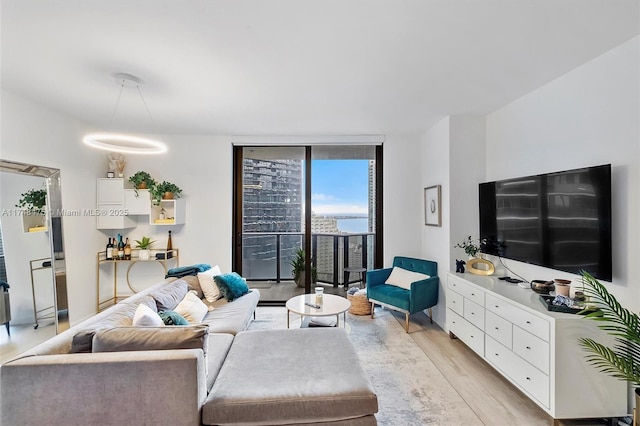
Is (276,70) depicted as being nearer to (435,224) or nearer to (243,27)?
(243,27)

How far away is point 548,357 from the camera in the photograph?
190 cm

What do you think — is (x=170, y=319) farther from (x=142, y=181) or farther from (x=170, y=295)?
(x=142, y=181)

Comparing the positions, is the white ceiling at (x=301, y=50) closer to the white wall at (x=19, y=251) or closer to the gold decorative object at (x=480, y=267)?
the white wall at (x=19, y=251)

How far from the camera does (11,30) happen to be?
6.11 ft

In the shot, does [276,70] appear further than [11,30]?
Yes

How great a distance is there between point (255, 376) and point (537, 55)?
294 centimetres

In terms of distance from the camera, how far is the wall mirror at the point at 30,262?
2697mm

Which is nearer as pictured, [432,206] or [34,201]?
[34,201]

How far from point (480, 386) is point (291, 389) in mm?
1725

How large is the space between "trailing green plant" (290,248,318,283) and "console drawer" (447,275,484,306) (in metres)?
2.06

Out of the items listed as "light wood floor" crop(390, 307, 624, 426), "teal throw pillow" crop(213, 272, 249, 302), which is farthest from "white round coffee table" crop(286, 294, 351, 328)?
"light wood floor" crop(390, 307, 624, 426)

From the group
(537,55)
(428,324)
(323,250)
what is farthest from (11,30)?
(428,324)

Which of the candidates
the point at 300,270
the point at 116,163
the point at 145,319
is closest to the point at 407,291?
the point at 300,270

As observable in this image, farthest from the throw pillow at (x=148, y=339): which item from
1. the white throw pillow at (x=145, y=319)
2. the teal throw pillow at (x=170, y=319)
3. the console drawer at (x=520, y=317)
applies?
the console drawer at (x=520, y=317)
